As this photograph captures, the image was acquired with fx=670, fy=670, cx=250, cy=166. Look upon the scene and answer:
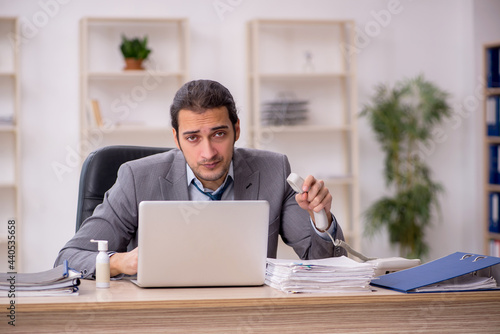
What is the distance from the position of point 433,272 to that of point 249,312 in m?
0.50

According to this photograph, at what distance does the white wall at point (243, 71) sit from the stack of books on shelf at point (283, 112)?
9.1 inches

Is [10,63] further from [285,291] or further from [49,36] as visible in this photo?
[285,291]

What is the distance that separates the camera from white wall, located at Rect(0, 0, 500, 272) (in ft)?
15.2

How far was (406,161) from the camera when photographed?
500 cm

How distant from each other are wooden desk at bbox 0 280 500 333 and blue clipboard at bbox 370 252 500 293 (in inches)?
1.8

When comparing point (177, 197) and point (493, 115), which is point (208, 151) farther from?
point (493, 115)

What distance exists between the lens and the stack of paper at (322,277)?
5.03 ft

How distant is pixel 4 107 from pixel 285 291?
3579 mm

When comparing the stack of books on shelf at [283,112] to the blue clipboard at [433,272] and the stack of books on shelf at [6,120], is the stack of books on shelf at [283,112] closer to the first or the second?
the stack of books on shelf at [6,120]

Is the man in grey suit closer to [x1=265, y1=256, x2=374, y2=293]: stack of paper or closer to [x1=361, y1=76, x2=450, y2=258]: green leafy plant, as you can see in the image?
[x1=265, y1=256, x2=374, y2=293]: stack of paper

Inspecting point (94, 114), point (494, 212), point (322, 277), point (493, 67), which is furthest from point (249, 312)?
point (493, 67)

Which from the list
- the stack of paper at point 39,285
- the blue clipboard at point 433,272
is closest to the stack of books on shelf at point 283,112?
the blue clipboard at point 433,272

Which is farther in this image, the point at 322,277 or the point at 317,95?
the point at 317,95

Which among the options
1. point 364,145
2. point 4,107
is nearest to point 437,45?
point 364,145
